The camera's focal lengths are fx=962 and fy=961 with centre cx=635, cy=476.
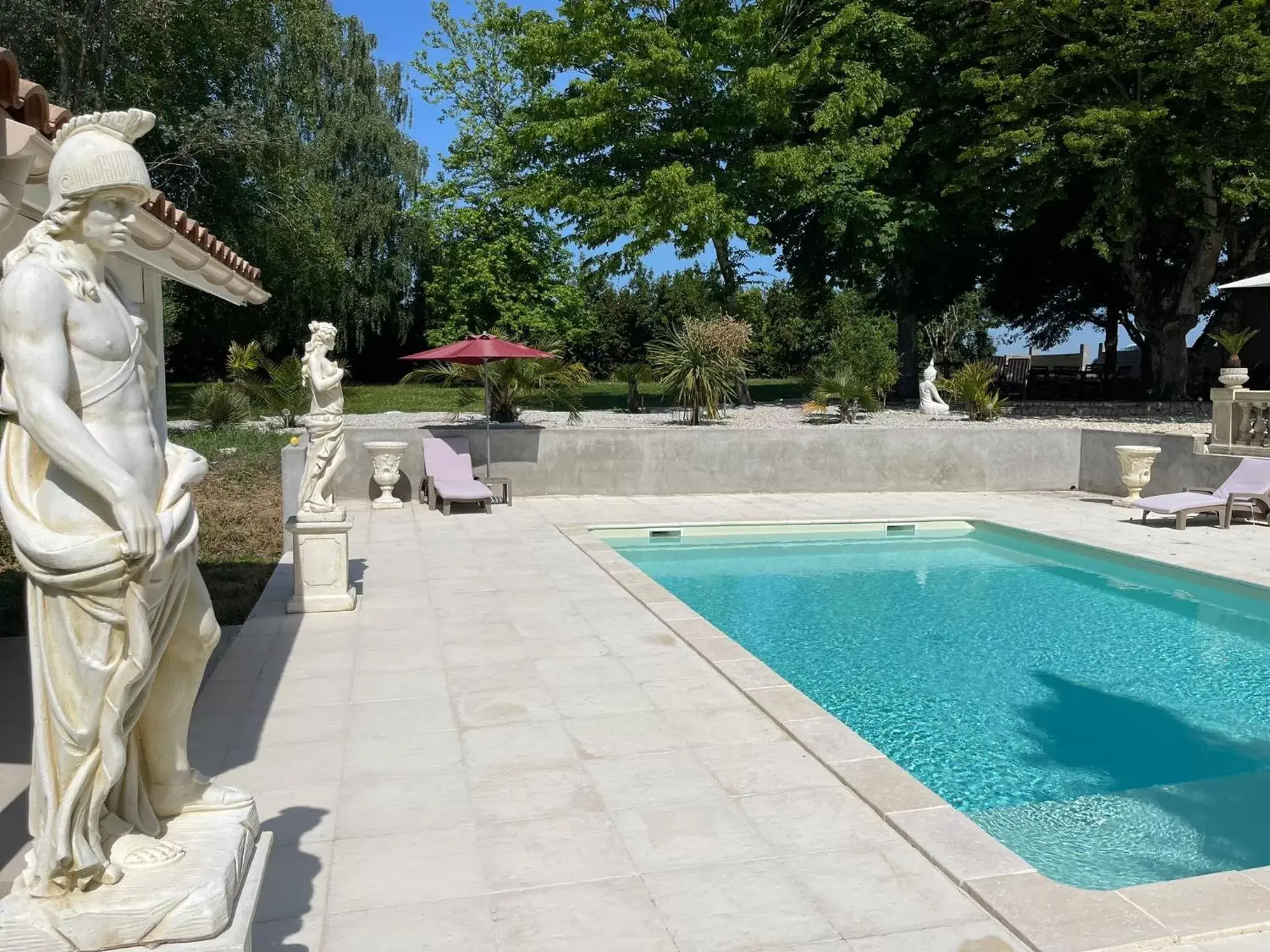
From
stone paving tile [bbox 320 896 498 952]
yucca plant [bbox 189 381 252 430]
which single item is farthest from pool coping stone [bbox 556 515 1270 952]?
yucca plant [bbox 189 381 252 430]

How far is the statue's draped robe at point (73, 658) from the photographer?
6.87 feet

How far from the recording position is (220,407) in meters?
16.1

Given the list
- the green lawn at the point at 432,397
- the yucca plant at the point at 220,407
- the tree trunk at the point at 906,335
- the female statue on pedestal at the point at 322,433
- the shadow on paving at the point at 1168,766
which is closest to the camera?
the shadow on paving at the point at 1168,766

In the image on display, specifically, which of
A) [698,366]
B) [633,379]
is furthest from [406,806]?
[633,379]

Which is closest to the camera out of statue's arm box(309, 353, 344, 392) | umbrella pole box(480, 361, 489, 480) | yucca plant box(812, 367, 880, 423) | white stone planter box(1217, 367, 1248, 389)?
statue's arm box(309, 353, 344, 392)

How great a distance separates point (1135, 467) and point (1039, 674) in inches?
308

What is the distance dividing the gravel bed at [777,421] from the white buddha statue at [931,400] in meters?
0.25

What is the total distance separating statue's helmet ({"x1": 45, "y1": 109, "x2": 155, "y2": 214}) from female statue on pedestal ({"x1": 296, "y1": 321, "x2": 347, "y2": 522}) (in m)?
5.60

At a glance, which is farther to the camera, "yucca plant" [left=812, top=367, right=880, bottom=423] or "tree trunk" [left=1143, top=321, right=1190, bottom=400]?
"tree trunk" [left=1143, top=321, right=1190, bottom=400]

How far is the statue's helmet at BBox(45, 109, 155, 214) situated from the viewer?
2.13m

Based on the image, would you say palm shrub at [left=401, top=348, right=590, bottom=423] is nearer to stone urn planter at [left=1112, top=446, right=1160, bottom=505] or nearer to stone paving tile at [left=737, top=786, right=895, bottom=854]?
stone urn planter at [left=1112, top=446, right=1160, bottom=505]

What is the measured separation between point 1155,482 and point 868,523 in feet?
16.8

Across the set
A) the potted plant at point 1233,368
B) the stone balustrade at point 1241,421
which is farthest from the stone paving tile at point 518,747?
the potted plant at point 1233,368

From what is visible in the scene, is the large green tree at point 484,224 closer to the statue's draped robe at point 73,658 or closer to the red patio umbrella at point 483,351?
the red patio umbrella at point 483,351
